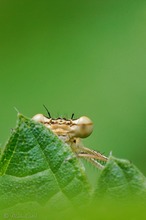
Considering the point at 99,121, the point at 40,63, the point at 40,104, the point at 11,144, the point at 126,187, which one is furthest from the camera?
the point at 40,63

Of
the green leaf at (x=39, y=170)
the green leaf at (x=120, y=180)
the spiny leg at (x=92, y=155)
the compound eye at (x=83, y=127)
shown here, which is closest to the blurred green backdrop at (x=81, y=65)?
the compound eye at (x=83, y=127)

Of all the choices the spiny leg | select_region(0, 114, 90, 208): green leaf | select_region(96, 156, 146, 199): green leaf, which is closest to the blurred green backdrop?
the spiny leg

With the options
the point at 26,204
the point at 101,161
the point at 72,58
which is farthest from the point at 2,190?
the point at 72,58

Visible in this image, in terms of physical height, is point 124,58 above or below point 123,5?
below

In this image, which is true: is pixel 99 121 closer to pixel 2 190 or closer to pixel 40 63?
pixel 40 63

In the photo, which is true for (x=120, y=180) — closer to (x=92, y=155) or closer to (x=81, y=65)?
(x=92, y=155)

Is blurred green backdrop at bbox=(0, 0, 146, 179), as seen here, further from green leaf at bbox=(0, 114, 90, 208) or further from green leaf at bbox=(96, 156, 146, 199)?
green leaf at bbox=(96, 156, 146, 199)
